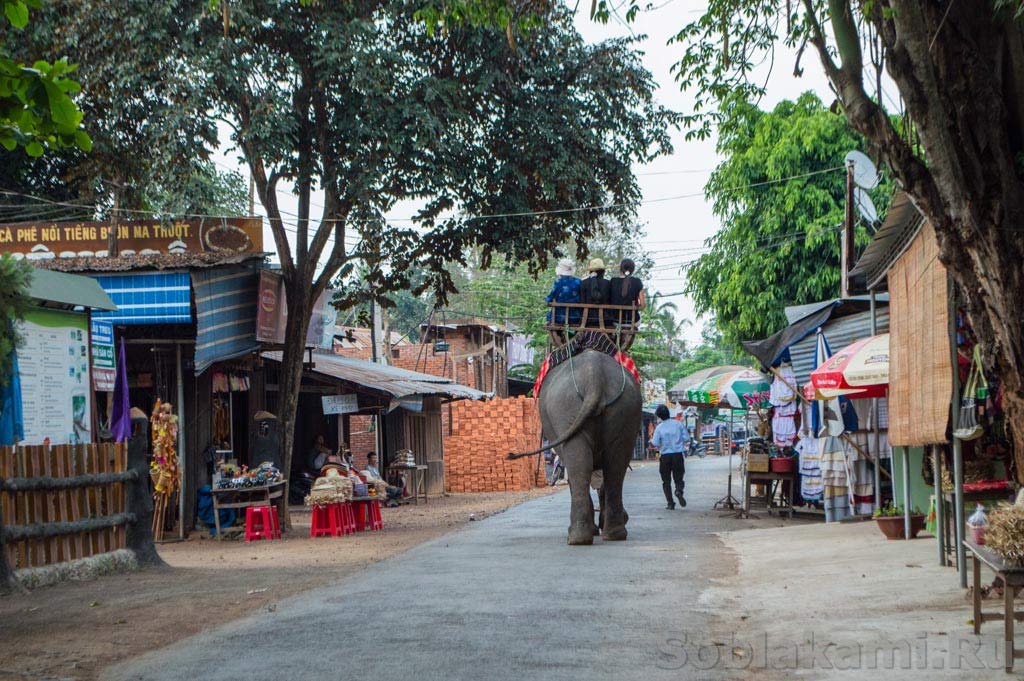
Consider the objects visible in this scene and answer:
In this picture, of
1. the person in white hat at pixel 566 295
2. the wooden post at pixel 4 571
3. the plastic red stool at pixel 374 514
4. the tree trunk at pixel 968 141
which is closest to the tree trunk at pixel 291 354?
the plastic red stool at pixel 374 514

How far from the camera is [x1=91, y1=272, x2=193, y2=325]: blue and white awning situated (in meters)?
16.4

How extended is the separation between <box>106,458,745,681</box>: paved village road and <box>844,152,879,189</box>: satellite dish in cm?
524

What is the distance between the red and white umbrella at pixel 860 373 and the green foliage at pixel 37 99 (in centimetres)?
786

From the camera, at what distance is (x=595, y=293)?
13.7 meters

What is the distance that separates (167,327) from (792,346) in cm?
914

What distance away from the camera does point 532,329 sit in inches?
1869

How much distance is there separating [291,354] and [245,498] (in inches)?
88.8

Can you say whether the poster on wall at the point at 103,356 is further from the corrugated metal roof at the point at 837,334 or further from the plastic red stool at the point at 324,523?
the corrugated metal roof at the point at 837,334

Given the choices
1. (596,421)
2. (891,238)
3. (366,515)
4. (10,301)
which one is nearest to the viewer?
(10,301)

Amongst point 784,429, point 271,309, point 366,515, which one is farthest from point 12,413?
point 784,429

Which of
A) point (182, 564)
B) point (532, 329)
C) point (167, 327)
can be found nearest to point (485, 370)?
point (532, 329)

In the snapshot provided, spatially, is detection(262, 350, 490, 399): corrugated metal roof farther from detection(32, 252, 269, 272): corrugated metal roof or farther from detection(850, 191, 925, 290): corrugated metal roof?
detection(850, 191, 925, 290): corrugated metal roof

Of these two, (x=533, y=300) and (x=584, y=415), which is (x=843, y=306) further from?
(x=533, y=300)

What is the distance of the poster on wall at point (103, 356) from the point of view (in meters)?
13.8
